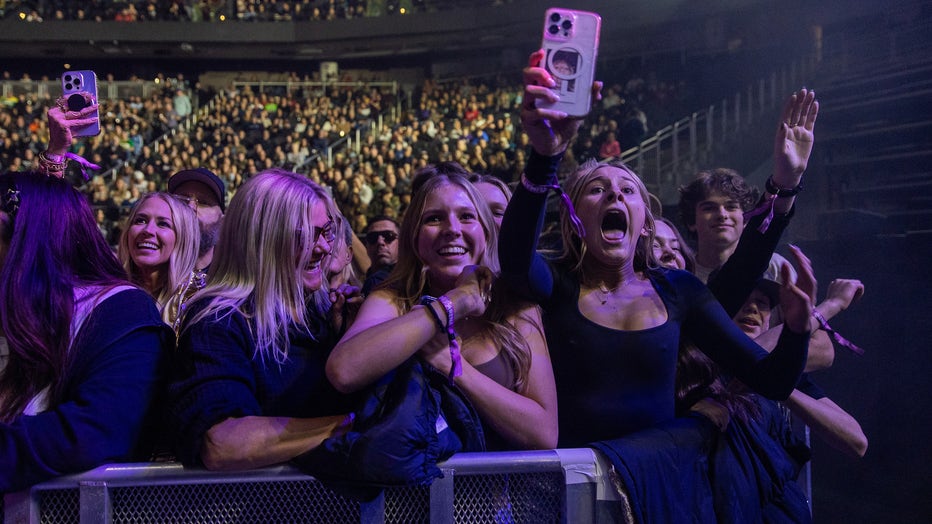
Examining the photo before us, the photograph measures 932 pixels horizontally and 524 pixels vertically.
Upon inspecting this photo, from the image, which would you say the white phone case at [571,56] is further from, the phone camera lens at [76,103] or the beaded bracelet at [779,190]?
the phone camera lens at [76,103]

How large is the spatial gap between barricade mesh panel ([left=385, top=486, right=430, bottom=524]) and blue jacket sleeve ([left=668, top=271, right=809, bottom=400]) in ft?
2.89

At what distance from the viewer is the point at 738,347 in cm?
205

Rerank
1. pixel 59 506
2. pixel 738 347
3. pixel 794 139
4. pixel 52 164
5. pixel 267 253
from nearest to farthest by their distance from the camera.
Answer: pixel 59 506 < pixel 267 253 < pixel 738 347 < pixel 794 139 < pixel 52 164

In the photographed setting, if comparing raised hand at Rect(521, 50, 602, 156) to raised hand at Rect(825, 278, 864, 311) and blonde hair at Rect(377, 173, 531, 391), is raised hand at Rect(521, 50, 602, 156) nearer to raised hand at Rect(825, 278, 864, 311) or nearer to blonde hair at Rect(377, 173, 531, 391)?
blonde hair at Rect(377, 173, 531, 391)

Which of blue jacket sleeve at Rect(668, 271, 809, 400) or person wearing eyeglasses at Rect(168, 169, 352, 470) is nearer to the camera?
person wearing eyeglasses at Rect(168, 169, 352, 470)

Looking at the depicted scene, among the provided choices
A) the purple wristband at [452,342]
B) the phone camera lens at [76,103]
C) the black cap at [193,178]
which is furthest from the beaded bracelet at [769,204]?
the black cap at [193,178]

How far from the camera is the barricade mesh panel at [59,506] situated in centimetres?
160

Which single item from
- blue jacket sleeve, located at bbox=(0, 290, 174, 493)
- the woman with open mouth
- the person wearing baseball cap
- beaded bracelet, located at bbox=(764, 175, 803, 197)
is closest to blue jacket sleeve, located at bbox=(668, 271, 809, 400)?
the woman with open mouth

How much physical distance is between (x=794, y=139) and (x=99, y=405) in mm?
1878

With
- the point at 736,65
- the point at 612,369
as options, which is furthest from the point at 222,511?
the point at 736,65

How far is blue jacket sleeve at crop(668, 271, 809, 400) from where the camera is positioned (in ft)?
6.35

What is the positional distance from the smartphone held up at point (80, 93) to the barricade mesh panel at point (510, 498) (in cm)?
178

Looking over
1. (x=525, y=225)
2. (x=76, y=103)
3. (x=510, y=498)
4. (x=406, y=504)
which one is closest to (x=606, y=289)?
(x=525, y=225)

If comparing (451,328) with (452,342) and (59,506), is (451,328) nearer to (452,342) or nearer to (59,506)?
(452,342)
